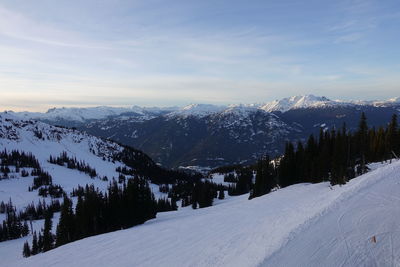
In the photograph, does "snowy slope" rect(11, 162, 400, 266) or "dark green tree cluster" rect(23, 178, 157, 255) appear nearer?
"snowy slope" rect(11, 162, 400, 266)

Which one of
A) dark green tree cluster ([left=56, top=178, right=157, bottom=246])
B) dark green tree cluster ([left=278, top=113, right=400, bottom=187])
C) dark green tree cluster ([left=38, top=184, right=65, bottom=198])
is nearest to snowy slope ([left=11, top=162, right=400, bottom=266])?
dark green tree cluster ([left=56, top=178, right=157, bottom=246])

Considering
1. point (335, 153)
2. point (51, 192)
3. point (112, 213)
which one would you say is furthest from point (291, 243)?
point (51, 192)

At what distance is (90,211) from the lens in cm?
7056

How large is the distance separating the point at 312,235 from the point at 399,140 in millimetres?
74508

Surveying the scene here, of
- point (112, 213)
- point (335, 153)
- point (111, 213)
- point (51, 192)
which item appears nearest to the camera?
point (335, 153)

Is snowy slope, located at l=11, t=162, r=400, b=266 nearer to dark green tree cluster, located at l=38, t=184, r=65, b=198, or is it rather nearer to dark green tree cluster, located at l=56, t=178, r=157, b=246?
dark green tree cluster, located at l=56, t=178, r=157, b=246

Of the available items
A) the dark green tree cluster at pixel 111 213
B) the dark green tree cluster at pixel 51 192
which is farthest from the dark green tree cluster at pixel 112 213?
the dark green tree cluster at pixel 51 192

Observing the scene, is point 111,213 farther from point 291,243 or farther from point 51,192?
point 51,192

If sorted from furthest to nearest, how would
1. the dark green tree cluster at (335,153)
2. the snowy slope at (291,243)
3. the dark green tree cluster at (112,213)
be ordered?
1. the dark green tree cluster at (335,153)
2. the dark green tree cluster at (112,213)
3. the snowy slope at (291,243)

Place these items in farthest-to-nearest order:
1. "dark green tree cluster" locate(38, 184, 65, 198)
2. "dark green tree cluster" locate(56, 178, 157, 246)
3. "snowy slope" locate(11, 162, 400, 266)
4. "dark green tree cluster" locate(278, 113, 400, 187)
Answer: "dark green tree cluster" locate(38, 184, 65, 198)
"dark green tree cluster" locate(278, 113, 400, 187)
"dark green tree cluster" locate(56, 178, 157, 246)
"snowy slope" locate(11, 162, 400, 266)

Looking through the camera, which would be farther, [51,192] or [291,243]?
[51,192]

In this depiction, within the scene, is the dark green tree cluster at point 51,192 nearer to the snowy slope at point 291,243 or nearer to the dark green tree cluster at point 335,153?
the dark green tree cluster at point 335,153

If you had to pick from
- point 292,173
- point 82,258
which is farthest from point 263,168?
point 82,258

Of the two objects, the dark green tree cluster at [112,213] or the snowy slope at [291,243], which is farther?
the dark green tree cluster at [112,213]
